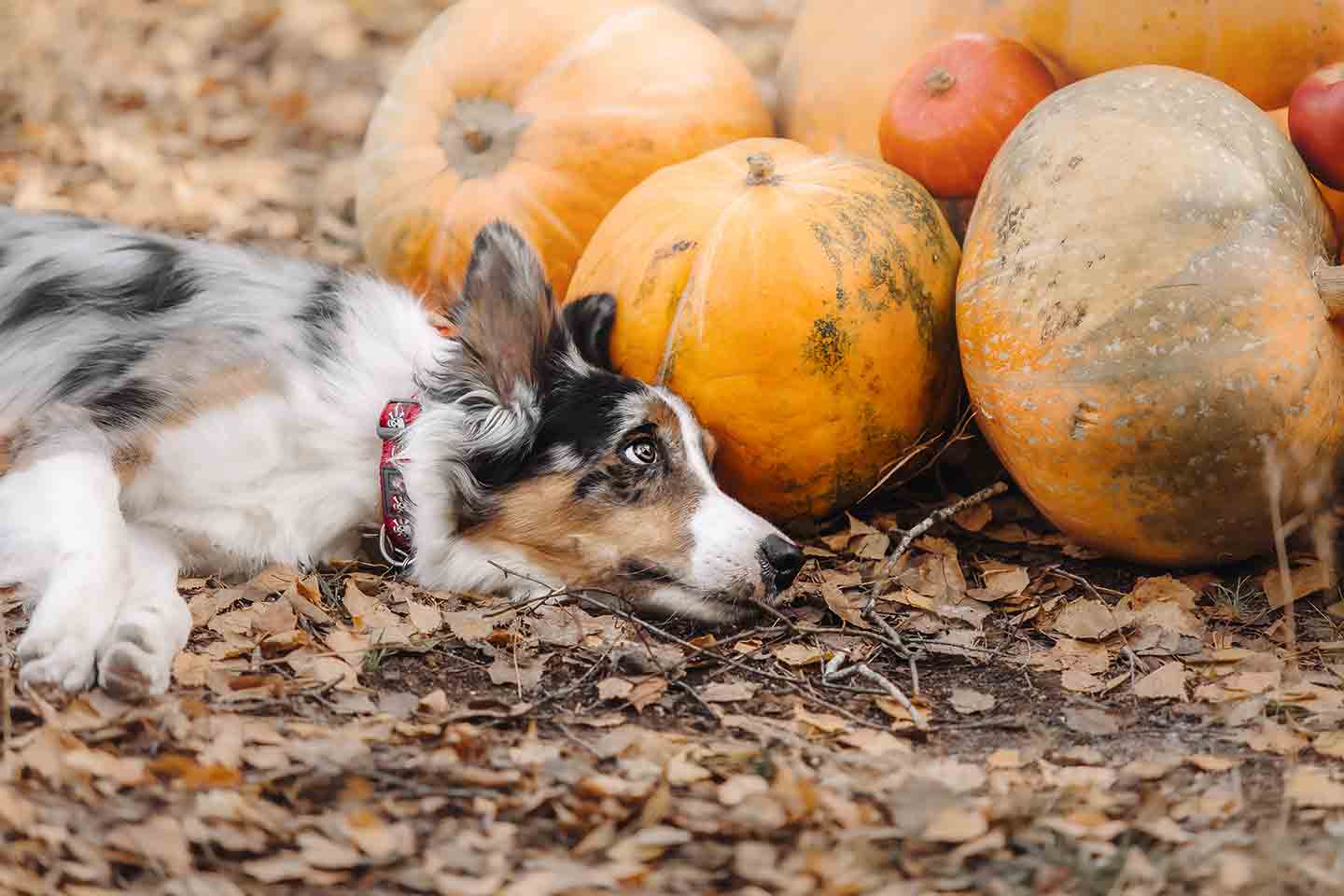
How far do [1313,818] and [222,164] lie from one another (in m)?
6.71

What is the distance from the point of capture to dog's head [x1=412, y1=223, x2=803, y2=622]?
3.60m

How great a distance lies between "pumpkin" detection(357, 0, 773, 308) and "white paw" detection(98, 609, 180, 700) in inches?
83.7

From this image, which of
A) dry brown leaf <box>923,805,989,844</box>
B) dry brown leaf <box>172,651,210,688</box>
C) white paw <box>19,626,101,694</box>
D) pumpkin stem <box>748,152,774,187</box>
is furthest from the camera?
pumpkin stem <box>748,152,774,187</box>

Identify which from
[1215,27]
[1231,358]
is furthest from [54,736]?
[1215,27]

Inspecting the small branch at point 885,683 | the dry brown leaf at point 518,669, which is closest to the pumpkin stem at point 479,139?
the dry brown leaf at point 518,669

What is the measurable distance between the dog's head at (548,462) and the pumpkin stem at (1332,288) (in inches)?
60.8

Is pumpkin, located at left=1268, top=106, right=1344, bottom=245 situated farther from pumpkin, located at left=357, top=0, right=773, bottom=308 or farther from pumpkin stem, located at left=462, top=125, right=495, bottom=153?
pumpkin stem, located at left=462, top=125, right=495, bottom=153

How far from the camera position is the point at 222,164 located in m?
7.42

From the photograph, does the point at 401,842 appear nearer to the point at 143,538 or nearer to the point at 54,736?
the point at 54,736

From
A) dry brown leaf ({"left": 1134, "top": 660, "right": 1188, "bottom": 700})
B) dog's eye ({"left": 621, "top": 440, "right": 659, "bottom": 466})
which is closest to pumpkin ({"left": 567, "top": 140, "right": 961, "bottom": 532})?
dog's eye ({"left": 621, "top": 440, "right": 659, "bottom": 466})

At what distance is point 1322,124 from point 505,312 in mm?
2389

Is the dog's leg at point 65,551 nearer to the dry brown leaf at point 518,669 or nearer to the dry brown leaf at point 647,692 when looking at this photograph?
the dry brown leaf at point 518,669

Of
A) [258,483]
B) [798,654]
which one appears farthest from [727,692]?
[258,483]

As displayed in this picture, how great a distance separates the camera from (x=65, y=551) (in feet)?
10.1
